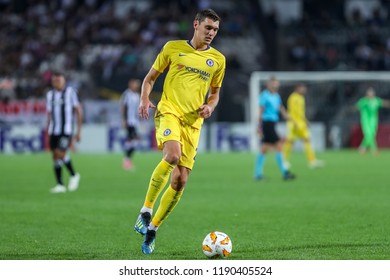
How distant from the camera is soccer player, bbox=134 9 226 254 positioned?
9.27 meters

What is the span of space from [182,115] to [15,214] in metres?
4.60

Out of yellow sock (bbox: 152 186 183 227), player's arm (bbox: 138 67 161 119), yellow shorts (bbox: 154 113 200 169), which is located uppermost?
player's arm (bbox: 138 67 161 119)

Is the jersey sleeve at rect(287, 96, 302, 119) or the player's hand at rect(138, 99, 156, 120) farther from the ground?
the player's hand at rect(138, 99, 156, 120)

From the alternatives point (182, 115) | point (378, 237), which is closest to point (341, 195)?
point (378, 237)

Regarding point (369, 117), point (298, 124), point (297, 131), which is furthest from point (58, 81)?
point (369, 117)

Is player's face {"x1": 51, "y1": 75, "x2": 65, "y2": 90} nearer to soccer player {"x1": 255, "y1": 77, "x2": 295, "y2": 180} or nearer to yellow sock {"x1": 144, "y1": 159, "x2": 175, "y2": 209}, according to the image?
soccer player {"x1": 255, "y1": 77, "x2": 295, "y2": 180}

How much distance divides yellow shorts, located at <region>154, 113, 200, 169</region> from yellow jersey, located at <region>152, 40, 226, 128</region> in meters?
0.06

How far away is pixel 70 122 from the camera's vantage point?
56.9 feet

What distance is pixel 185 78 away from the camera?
954 centimetres

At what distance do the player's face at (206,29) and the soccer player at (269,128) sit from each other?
10.5 meters

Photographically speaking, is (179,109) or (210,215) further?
(210,215)

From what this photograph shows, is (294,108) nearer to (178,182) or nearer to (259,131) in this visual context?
(259,131)

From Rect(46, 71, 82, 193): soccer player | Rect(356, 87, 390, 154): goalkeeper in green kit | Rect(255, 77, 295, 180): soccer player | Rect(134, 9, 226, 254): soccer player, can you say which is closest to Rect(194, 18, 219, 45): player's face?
Rect(134, 9, 226, 254): soccer player

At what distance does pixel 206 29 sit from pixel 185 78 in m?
0.54
